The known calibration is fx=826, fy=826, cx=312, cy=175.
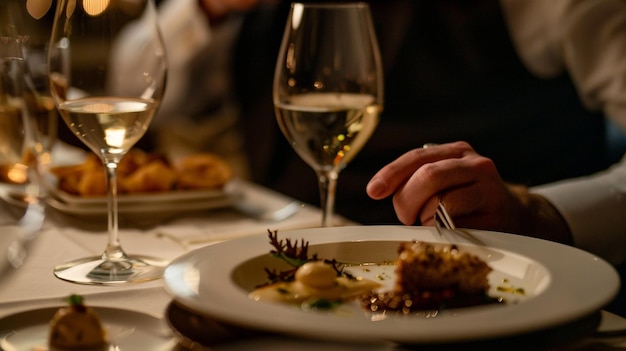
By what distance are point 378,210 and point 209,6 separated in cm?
81

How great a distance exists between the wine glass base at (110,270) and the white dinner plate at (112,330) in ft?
0.49

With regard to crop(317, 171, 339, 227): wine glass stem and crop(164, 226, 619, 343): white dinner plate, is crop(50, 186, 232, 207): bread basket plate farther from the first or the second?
crop(164, 226, 619, 343): white dinner plate

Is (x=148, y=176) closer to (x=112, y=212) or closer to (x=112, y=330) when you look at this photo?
(x=112, y=212)

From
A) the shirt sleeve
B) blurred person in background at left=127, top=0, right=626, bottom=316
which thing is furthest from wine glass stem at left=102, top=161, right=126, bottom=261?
blurred person in background at left=127, top=0, right=626, bottom=316

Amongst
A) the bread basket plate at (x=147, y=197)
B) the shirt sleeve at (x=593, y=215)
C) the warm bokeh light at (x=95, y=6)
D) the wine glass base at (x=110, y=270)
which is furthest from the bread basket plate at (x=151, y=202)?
the shirt sleeve at (x=593, y=215)

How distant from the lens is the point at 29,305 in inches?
29.4

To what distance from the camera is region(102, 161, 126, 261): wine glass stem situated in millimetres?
852

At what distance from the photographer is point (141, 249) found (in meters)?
0.99

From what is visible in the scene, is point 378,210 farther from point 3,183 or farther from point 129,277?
point 129,277

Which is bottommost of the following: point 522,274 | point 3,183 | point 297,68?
point 3,183

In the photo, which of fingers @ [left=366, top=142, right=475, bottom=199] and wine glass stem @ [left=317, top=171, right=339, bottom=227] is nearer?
fingers @ [left=366, top=142, right=475, bottom=199]

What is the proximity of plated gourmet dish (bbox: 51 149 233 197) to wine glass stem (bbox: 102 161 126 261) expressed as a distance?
0.31 m

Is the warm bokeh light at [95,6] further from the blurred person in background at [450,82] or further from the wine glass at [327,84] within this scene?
the blurred person in background at [450,82]

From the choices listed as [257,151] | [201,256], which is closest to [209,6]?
[257,151]
